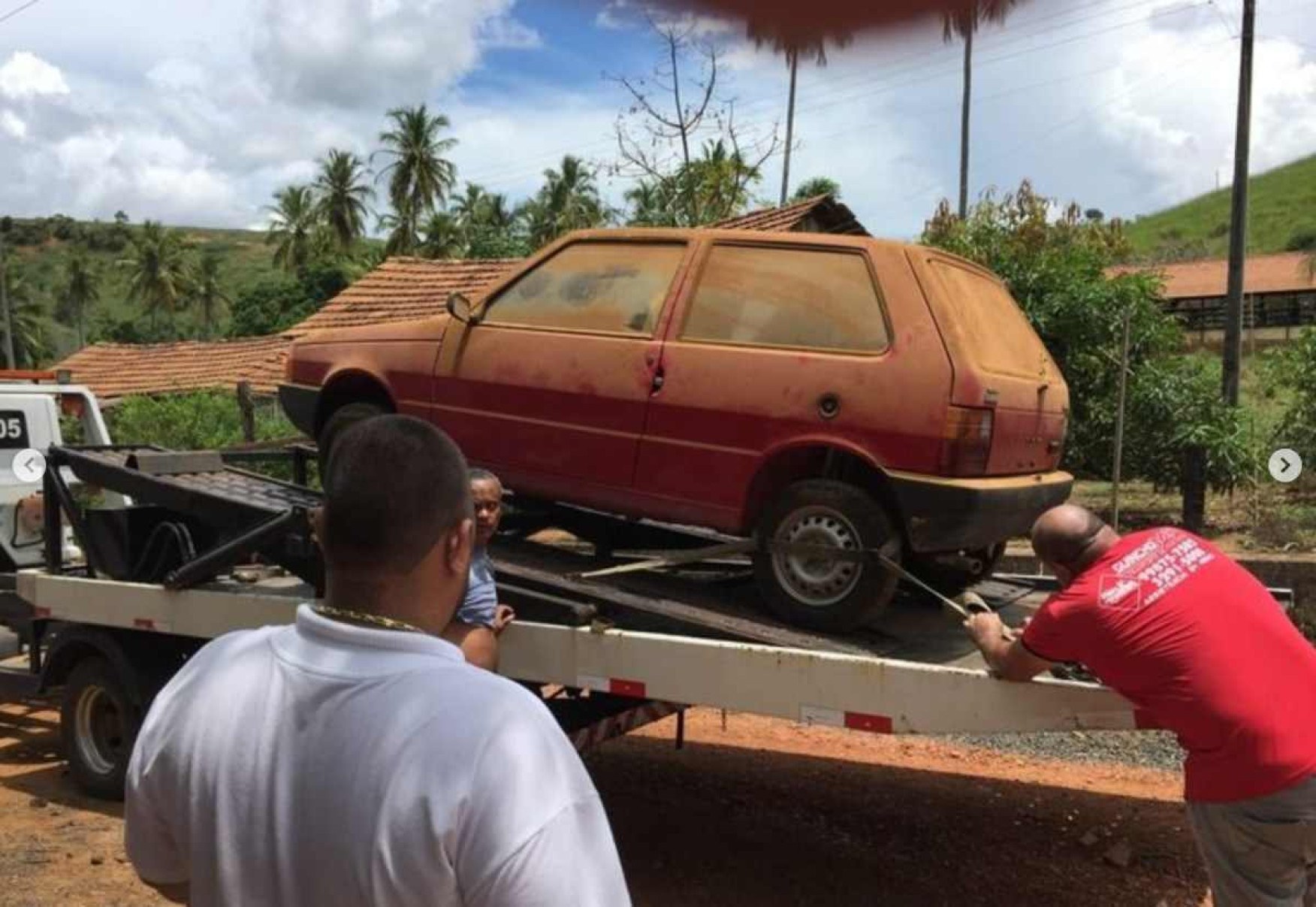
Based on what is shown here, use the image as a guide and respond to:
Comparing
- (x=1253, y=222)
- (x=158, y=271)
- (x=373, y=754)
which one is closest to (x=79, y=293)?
(x=158, y=271)

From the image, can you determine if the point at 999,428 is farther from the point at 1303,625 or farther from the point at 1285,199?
the point at 1285,199

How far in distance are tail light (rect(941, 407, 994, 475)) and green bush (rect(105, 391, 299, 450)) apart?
14.2 m

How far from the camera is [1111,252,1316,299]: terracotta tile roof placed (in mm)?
44906

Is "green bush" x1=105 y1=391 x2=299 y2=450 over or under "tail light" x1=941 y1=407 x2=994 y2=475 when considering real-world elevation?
under

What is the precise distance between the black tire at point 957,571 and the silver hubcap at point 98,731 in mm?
4091

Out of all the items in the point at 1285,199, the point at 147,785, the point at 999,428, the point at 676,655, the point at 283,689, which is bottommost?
the point at 676,655

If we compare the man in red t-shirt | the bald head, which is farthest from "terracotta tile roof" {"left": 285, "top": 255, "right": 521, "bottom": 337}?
the man in red t-shirt

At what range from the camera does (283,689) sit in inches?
56.2

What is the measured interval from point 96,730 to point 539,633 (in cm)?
314

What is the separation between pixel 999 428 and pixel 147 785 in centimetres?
340

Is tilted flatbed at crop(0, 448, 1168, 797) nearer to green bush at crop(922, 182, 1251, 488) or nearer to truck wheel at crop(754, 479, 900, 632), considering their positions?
truck wheel at crop(754, 479, 900, 632)

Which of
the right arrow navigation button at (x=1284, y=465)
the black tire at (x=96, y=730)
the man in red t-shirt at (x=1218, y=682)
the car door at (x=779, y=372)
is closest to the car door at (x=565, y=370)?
the car door at (x=779, y=372)

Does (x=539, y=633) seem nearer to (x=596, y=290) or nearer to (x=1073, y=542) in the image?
(x=596, y=290)

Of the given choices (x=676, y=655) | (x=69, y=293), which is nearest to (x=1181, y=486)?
(x=676, y=655)
